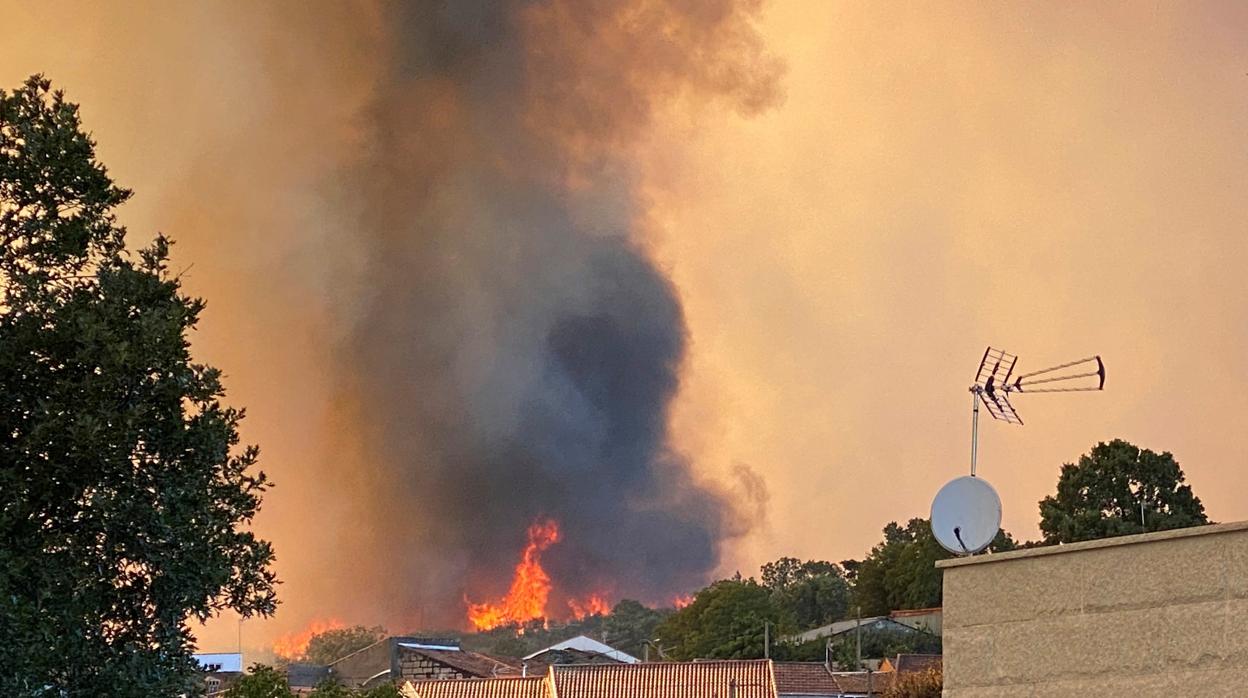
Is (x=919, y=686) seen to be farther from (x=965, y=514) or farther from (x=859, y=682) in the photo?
(x=859, y=682)

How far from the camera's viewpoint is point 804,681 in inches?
2240

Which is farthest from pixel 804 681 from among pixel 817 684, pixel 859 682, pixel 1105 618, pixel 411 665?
pixel 1105 618

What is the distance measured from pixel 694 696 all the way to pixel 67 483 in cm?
4005

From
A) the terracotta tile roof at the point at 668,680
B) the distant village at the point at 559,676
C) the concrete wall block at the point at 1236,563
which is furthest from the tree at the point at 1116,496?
the concrete wall block at the point at 1236,563

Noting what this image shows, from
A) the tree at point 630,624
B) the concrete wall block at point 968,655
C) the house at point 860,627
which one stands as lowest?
the concrete wall block at point 968,655

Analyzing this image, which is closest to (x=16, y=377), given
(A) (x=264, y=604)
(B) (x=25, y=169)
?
(B) (x=25, y=169)

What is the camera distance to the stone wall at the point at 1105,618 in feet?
19.8

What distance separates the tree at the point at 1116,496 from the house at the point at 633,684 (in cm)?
1803

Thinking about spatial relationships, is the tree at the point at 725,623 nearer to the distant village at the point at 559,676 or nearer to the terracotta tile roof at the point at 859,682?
the distant village at the point at 559,676

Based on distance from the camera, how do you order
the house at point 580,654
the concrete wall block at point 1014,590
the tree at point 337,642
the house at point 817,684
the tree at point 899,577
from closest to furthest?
the concrete wall block at point 1014,590 < the house at point 817,684 < the house at point 580,654 < the tree at point 899,577 < the tree at point 337,642

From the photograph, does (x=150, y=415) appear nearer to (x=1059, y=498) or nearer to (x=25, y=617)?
(x=25, y=617)

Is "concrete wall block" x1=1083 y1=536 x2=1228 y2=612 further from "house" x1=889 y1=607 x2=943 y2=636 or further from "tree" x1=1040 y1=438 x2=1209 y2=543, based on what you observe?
"house" x1=889 y1=607 x2=943 y2=636

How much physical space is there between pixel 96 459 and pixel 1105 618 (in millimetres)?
11155

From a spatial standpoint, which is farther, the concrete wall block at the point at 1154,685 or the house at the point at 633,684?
the house at the point at 633,684
